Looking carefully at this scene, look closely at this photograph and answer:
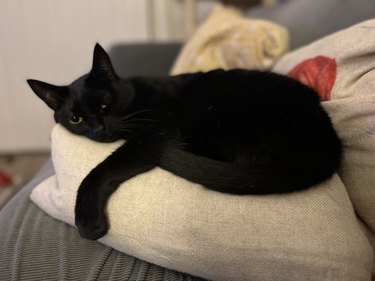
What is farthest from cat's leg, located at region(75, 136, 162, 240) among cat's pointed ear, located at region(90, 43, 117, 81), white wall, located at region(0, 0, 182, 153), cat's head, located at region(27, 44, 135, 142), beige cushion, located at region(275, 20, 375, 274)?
white wall, located at region(0, 0, 182, 153)

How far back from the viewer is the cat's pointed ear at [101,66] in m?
0.77

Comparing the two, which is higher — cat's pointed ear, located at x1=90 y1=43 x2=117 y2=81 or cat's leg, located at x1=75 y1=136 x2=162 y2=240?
cat's pointed ear, located at x1=90 y1=43 x2=117 y2=81

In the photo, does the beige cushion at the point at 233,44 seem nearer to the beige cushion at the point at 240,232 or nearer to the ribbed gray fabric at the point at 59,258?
the beige cushion at the point at 240,232

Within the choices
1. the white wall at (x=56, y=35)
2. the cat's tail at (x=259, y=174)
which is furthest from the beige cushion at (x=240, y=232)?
the white wall at (x=56, y=35)

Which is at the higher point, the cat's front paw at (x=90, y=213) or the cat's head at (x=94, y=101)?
the cat's head at (x=94, y=101)

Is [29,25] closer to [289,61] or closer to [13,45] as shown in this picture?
[13,45]

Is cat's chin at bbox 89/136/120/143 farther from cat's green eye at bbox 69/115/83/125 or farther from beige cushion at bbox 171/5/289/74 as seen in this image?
beige cushion at bbox 171/5/289/74

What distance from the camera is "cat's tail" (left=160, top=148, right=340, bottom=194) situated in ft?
1.82

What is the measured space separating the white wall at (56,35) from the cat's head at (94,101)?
4.77 feet

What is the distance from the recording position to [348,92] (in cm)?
68

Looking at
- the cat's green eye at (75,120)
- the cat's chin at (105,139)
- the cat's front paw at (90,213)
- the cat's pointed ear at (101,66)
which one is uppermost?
the cat's pointed ear at (101,66)

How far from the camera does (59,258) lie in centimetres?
60

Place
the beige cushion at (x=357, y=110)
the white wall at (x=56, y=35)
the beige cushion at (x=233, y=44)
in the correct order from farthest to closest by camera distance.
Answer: the white wall at (x=56, y=35), the beige cushion at (x=233, y=44), the beige cushion at (x=357, y=110)

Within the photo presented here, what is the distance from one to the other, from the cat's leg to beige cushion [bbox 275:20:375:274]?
397 millimetres
